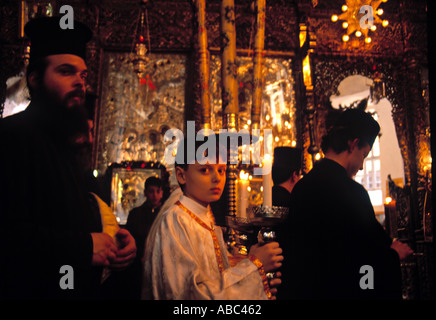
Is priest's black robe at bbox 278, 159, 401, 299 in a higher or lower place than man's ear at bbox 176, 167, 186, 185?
lower

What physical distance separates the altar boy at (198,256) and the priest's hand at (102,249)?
16 cm

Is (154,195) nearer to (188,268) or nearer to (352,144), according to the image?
(352,144)

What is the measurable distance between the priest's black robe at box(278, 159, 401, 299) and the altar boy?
1.45 ft

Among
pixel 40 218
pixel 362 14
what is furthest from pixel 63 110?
pixel 362 14

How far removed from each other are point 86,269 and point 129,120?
444cm

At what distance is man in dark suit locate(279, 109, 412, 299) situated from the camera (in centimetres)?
201

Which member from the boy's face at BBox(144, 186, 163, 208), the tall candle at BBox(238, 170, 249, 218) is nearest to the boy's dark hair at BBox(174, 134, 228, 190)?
the tall candle at BBox(238, 170, 249, 218)

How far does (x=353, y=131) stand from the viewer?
7.82ft

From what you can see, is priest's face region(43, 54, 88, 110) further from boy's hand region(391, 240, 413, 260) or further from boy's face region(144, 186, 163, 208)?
boy's face region(144, 186, 163, 208)

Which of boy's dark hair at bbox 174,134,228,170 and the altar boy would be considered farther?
boy's dark hair at bbox 174,134,228,170

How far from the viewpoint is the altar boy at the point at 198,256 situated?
59.7 inches

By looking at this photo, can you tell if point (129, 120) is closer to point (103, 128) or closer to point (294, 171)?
point (103, 128)

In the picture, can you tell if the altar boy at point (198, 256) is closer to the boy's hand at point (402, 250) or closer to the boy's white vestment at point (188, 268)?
the boy's white vestment at point (188, 268)

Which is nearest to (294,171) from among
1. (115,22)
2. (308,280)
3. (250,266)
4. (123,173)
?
(308,280)
